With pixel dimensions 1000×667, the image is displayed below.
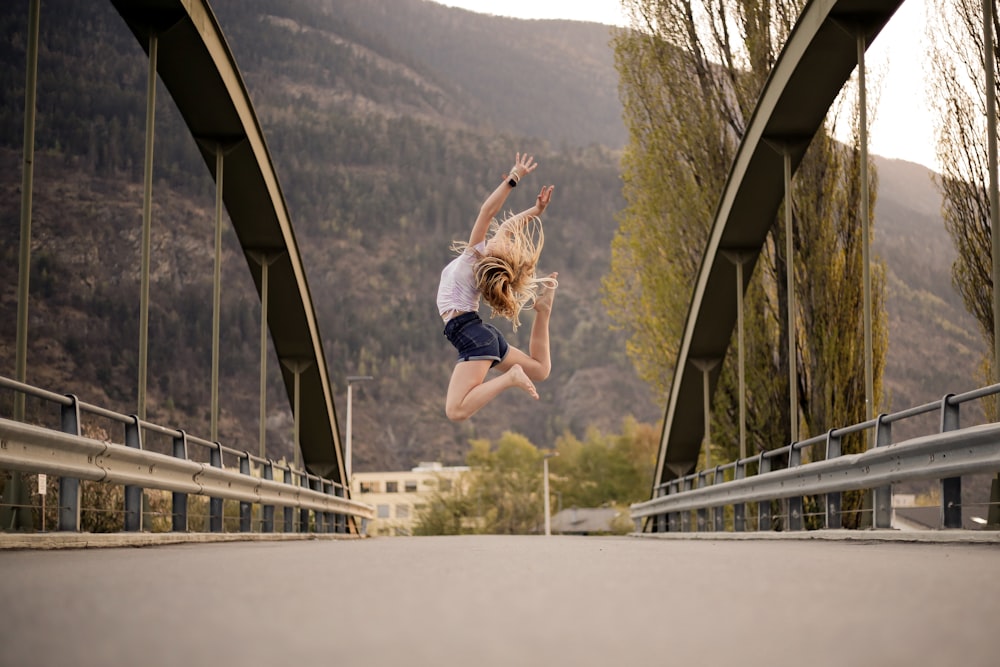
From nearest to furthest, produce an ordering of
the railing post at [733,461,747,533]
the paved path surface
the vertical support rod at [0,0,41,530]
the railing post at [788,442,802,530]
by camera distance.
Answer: the paved path surface → the vertical support rod at [0,0,41,530] → the railing post at [788,442,802,530] → the railing post at [733,461,747,533]

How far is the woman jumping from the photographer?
1059 cm

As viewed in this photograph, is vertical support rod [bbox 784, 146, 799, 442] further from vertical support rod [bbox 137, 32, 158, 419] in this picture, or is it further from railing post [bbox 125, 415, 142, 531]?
railing post [bbox 125, 415, 142, 531]

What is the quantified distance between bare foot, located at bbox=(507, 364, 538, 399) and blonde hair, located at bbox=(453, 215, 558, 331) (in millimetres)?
421

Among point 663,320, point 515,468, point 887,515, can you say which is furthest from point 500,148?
point 887,515

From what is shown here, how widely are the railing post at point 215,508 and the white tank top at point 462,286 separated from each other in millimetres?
2290

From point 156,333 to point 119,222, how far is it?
40.1ft

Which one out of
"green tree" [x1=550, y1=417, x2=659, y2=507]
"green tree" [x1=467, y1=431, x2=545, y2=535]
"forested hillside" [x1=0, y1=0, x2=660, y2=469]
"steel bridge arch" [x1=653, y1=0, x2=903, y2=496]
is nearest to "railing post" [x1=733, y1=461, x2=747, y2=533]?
"steel bridge arch" [x1=653, y1=0, x2=903, y2=496]

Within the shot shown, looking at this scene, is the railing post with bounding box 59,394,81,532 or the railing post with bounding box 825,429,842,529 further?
the railing post with bounding box 825,429,842,529

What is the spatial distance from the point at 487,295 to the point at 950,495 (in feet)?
15.2

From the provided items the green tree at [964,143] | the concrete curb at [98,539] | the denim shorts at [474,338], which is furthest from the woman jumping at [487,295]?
the green tree at [964,143]

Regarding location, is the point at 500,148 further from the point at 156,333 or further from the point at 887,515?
the point at 887,515

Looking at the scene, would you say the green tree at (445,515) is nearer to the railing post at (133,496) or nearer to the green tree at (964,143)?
the green tree at (964,143)

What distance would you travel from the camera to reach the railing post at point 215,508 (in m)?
10.7

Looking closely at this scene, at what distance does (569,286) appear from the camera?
168 m
